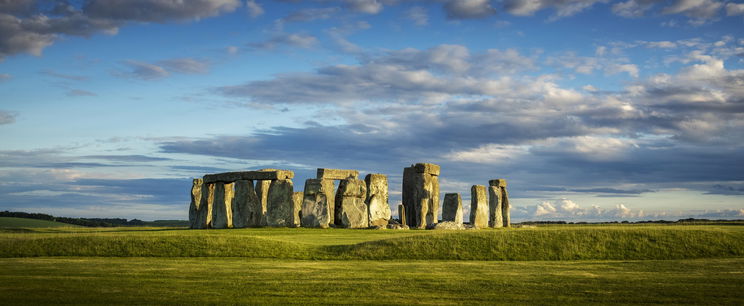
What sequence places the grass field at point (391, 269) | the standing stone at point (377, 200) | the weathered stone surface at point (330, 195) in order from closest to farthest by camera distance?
1. the grass field at point (391, 269)
2. the weathered stone surface at point (330, 195)
3. the standing stone at point (377, 200)

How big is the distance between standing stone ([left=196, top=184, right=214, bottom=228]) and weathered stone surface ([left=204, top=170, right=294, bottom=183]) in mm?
1399

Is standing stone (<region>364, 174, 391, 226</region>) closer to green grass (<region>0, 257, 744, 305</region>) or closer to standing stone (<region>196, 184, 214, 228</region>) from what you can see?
standing stone (<region>196, 184, 214, 228</region>)

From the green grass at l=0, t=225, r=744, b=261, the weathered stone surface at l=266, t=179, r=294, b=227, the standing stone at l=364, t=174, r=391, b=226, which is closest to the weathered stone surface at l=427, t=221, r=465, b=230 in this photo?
the standing stone at l=364, t=174, r=391, b=226

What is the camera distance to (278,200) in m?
36.9

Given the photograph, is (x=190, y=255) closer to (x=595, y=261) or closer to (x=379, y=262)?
(x=379, y=262)

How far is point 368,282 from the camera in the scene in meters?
14.3

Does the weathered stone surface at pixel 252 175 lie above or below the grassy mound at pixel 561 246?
above

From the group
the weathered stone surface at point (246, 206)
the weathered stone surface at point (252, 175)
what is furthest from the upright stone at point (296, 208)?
the weathered stone surface at point (246, 206)

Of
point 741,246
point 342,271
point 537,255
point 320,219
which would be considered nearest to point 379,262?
point 342,271

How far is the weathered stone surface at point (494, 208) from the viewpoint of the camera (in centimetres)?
4219

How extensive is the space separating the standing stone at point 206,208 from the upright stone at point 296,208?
17.3ft

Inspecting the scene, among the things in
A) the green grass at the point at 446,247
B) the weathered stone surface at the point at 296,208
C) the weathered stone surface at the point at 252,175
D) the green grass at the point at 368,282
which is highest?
the weathered stone surface at the point at 252,175

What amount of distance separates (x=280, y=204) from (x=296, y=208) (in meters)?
1.20

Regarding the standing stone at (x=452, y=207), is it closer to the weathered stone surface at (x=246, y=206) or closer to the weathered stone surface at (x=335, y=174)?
the weathered stone surface at (x=335, y=174)
